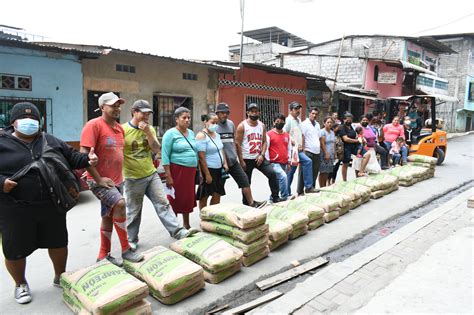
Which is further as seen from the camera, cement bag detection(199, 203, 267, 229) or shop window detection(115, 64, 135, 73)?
shop window detection(115, 64, 135, 73)

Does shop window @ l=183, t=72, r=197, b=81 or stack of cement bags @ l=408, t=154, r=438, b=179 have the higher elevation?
shop window @ l=183, t=72, r=197, b=81

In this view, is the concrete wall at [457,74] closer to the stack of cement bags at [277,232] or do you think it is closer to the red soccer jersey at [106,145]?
the stack of cement bags at [277,232]

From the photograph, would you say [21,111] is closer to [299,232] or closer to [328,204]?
[299,232]

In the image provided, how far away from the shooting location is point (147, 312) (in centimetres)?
276

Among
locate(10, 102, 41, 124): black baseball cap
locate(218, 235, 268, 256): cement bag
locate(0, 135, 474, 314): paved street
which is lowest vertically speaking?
locate(0, 135, 474, 314): paved street

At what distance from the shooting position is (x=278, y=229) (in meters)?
4.21

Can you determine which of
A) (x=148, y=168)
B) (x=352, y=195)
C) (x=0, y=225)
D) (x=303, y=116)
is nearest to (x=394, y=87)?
(x=303, y=116)

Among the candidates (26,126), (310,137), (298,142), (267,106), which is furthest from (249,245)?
(267,106)

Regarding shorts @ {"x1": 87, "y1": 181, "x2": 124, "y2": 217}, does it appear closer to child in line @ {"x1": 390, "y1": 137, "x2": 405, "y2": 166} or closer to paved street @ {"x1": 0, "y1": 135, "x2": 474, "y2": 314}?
paved street @ {"x1": 0, "y1": 135, "x2": 474, "y2": 314}

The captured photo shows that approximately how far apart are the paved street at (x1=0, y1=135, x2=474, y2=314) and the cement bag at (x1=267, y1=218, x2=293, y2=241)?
0.20 metres

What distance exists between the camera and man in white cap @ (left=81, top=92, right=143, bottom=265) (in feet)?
10.9

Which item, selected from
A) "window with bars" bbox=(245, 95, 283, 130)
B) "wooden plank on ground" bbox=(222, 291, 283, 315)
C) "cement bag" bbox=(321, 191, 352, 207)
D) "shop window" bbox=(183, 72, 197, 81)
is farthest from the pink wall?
"wooden plank on ground" bbox=(222, 291, 283, 315)

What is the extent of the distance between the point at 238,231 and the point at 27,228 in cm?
199

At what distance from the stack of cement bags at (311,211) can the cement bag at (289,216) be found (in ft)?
0.82
